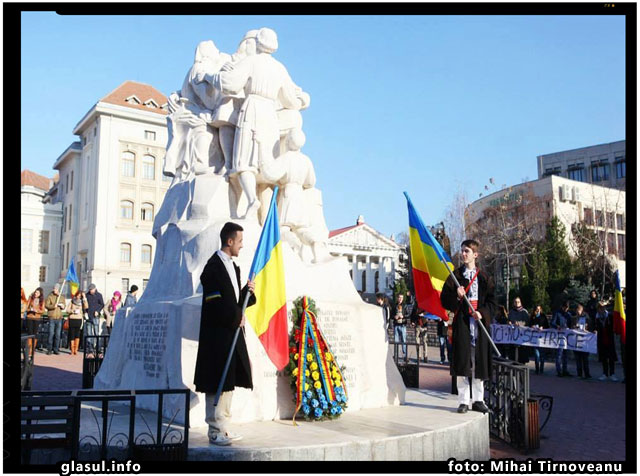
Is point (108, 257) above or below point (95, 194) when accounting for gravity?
below

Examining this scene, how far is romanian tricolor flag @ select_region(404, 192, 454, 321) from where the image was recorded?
285 inches

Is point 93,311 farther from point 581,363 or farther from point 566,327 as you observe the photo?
point 581,363

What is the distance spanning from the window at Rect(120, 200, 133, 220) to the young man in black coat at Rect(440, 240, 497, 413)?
50930mm

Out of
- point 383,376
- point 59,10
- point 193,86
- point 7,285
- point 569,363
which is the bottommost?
point 569,363

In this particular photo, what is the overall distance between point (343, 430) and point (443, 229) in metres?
34.9

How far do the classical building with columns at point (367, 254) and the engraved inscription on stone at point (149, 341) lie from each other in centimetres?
7371

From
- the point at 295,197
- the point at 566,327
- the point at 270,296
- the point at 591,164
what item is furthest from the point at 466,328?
the point at 591,164

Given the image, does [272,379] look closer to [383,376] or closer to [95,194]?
[383,376]

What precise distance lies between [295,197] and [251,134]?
1.01 metres

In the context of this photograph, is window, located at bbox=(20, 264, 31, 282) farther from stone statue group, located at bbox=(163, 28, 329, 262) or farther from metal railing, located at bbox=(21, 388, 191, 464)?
metal railing, located at bbox=(21, 388, 191, 464)

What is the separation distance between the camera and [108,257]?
5325 centimetres

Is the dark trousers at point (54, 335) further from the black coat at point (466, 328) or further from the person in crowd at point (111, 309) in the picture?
the black coat at point (466, 328)

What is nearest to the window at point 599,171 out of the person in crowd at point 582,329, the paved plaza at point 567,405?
the paved plaza at point 567,405

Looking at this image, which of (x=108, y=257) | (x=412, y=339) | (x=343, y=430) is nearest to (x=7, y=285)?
(x=343, y=430)
